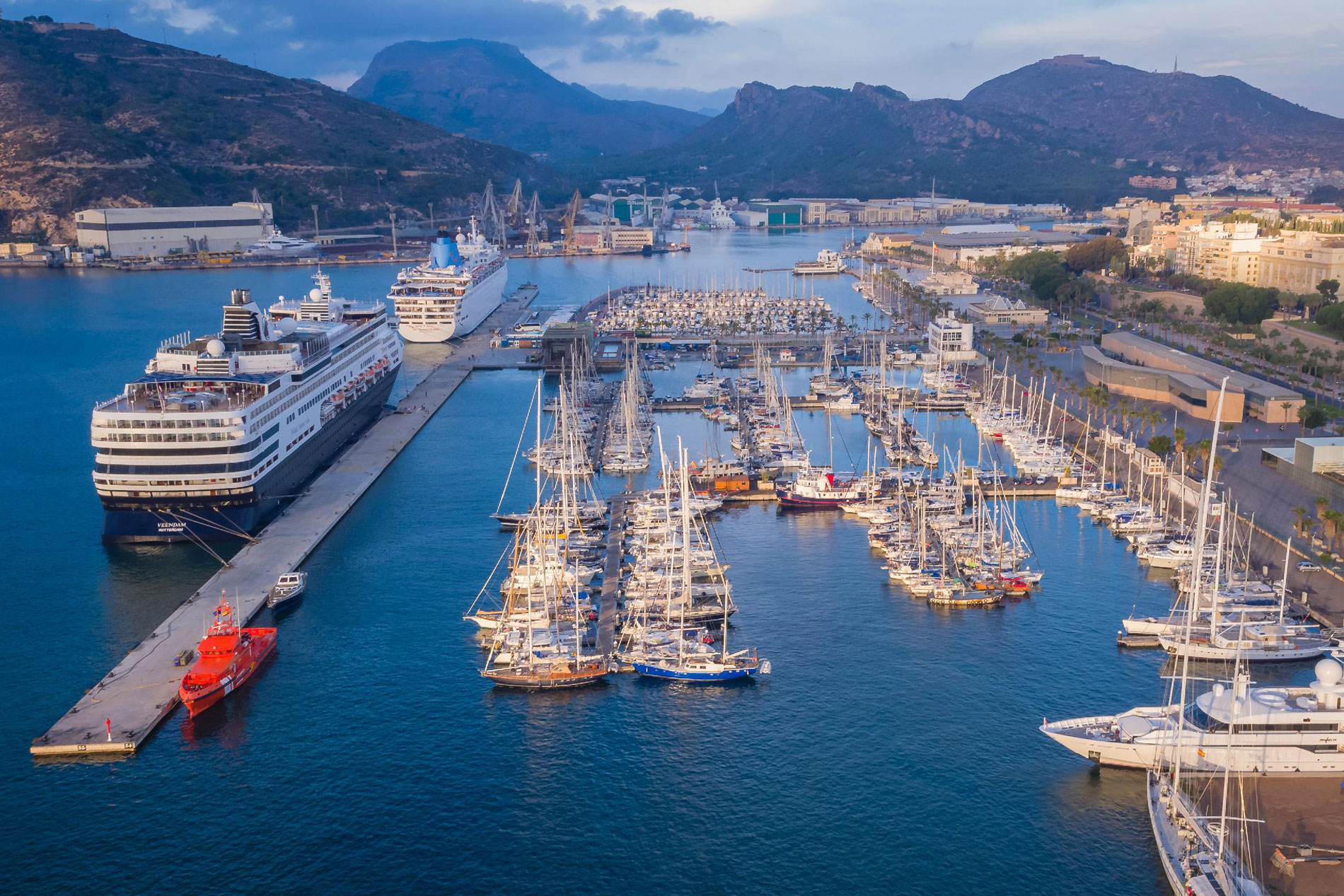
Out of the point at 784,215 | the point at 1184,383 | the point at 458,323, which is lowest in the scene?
the point at 458,323

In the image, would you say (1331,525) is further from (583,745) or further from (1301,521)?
(583,745)

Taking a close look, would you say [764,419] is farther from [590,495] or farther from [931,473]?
[590,495]

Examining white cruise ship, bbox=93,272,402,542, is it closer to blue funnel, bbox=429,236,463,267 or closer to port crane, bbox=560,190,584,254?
blue funnel, bbox=429,236,463,267


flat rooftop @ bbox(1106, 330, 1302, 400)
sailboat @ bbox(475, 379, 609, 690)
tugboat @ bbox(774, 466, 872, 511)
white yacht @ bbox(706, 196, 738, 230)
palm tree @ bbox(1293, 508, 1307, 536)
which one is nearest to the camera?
sailboat @ bbox(475, 379, 609, 690)

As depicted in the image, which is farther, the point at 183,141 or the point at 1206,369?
the point at 183,141

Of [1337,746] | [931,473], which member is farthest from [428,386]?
[1337,746]

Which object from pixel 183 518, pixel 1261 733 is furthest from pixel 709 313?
pixel 1261 733

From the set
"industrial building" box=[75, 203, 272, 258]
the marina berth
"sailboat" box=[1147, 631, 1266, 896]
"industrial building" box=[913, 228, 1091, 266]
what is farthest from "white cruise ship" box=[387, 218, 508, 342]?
"sailboat" box=[1147, 631, 1266, 896]
